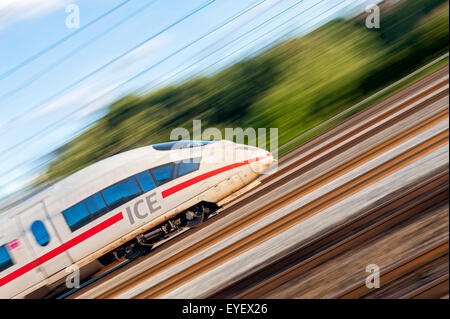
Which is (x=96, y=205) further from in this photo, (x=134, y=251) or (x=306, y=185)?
(x=306, y=185)

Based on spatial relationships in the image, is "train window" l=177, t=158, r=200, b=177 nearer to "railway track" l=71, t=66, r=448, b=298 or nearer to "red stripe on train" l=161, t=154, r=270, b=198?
"red stripe on train" l=161, t=154, r=270, b=198

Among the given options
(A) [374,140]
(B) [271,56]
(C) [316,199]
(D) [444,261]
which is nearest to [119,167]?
(C) [316,199]

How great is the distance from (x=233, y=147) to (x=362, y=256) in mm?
4848

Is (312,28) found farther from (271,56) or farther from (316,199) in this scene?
(316,199)

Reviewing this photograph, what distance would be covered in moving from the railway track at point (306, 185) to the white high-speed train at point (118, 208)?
1.63ft

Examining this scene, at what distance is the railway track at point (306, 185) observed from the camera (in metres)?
7.16

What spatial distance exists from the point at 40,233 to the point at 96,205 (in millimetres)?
1506

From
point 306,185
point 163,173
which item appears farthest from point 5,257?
point 306,185

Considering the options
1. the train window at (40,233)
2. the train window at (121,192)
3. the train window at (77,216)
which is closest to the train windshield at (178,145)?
the train window at (121,192)

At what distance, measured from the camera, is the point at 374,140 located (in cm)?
872

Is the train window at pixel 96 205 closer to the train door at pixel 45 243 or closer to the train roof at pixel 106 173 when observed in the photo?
the train roof at pixel 106 173

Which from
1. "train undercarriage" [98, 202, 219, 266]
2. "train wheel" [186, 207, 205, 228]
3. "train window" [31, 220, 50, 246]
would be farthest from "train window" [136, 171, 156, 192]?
"train window" [31, 220, 50, 246]

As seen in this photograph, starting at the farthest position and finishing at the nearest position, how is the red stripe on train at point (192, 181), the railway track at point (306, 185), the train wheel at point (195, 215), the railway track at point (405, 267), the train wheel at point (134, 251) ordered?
the train wheel at point (134, 251) < the train wheel at point (195, 215) < the red stripe on train at point (192, 181) < the railway track at point (306, 185) < the railway track at point (405, 267)

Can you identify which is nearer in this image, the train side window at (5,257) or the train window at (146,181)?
the train window at (146,181)
